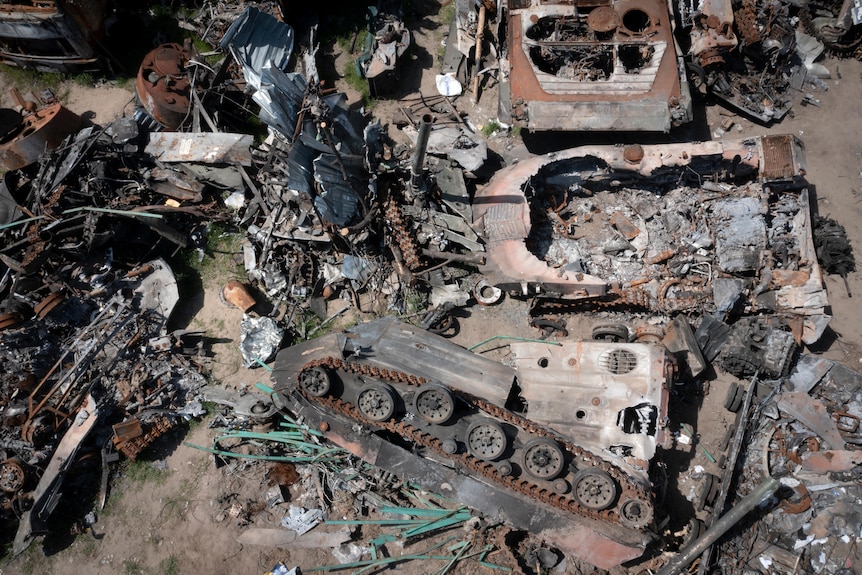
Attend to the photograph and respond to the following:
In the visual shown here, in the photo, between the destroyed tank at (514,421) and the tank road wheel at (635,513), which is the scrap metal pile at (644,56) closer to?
the destroyed tank at (514,421)

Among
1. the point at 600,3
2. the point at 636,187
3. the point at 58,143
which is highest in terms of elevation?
the point at 600,3

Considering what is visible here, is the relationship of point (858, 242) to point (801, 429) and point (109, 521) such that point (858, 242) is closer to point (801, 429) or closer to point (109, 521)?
point (801, 429)

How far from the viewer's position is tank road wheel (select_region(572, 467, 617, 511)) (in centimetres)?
748

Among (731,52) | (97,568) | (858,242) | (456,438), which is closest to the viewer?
(456,438)

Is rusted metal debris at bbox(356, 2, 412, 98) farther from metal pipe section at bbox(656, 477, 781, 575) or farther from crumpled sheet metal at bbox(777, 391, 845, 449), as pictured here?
metal pipe section at bbox(656, 477, 781, 575)

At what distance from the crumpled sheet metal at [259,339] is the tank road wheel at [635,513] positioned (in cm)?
531

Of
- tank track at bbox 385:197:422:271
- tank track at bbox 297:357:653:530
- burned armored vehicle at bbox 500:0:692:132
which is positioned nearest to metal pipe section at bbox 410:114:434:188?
tank track at bbox 385:197:422:271

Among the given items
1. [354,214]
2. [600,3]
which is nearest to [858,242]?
[600,3]

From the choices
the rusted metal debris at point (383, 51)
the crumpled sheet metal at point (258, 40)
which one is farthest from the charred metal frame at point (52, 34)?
the rusted metal debris at point (383, 51)

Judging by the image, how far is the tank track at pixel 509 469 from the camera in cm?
752

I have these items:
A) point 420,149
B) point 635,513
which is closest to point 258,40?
point 420,149

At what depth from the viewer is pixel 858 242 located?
32.6 feet

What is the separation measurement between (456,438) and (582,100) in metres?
5.46

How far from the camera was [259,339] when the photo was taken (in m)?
9.78
